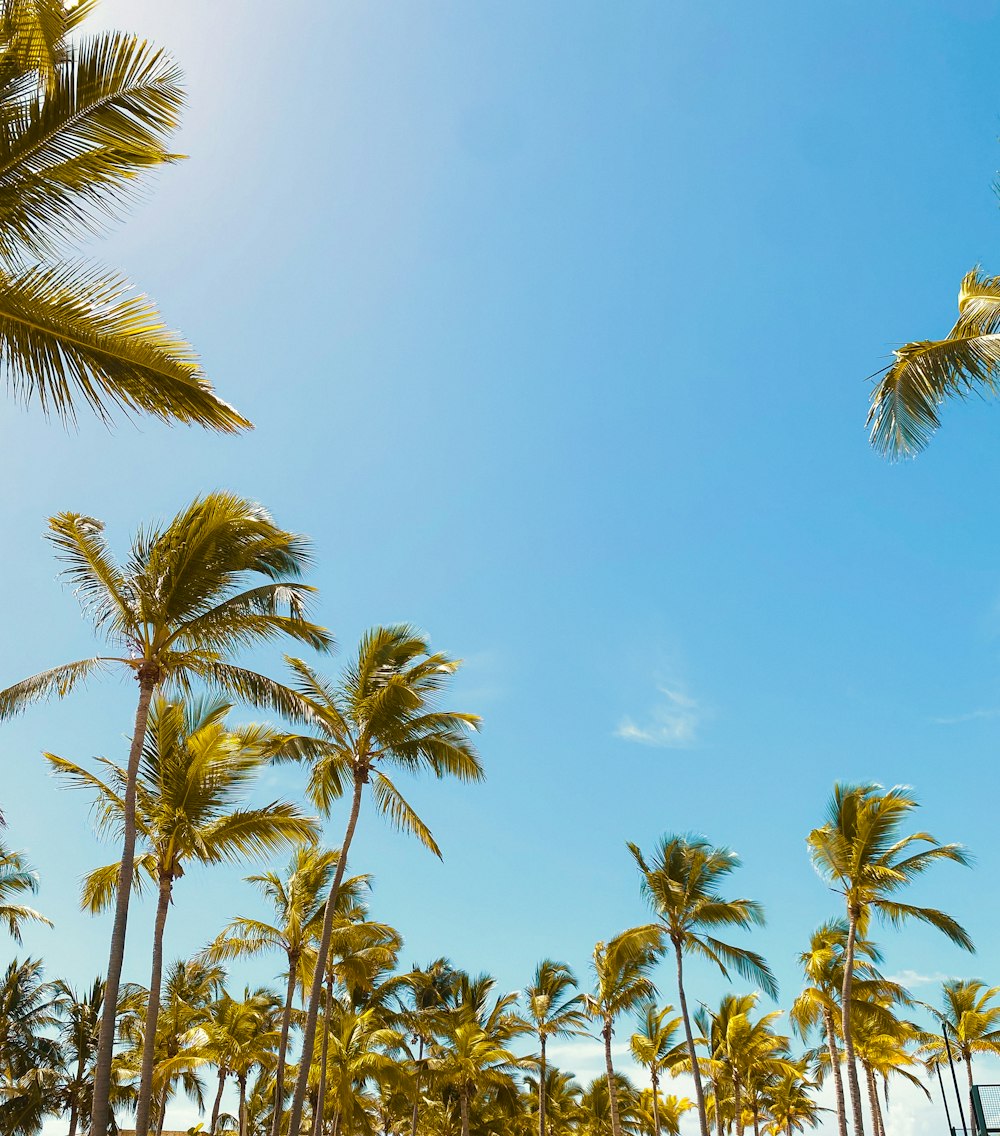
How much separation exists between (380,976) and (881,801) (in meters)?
21.1

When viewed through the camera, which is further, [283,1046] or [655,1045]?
[655,1045]

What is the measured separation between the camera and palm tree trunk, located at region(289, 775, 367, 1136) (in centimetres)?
1648

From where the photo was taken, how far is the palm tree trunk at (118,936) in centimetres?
1163

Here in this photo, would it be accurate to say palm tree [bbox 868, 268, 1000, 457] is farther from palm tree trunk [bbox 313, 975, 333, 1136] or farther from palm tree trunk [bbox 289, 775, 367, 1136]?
palm tree trunk [bbox 313, 975, 333, 1136]

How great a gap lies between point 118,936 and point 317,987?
20.1 ft

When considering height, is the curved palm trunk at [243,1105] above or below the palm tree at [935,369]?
below

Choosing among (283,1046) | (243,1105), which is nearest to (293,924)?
(283,1046)

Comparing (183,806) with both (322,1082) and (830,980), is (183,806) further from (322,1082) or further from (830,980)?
(830,980)

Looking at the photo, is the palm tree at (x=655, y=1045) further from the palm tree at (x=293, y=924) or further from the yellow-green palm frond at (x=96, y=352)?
the yellow-green palm frond at (x=96, y=352)

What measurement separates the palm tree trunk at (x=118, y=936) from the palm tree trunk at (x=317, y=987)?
4807 millimetres

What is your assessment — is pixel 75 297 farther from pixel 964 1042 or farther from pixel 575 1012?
pixel 964 1042

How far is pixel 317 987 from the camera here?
57.0ft

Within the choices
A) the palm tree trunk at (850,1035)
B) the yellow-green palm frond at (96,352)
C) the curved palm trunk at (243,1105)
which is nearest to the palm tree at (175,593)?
the yellow-green palm frond at (96,352)

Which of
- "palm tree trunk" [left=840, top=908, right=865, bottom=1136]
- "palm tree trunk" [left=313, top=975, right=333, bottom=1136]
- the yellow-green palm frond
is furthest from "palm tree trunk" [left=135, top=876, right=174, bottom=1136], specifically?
"palm tree trunk" [left=840, top=908, right=865, bottom=1136]
